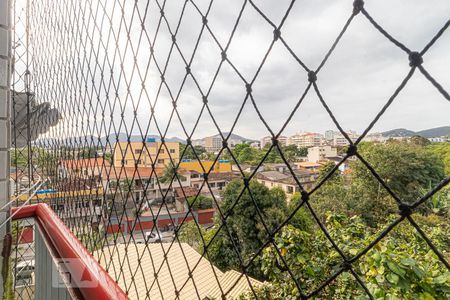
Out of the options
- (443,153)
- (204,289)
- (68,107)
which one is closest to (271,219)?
(204,289)

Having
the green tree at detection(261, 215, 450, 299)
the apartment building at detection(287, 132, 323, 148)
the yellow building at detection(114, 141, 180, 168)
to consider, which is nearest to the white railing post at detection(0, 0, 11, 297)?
the yellow building at detection(114, 141, 180, 168)

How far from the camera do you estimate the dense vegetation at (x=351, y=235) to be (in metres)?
1.01

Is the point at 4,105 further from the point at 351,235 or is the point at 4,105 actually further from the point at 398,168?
the point at 398,168

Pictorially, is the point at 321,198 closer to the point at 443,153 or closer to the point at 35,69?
the point at 443,153

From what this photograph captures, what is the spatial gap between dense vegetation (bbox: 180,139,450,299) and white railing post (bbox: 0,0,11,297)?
62cm

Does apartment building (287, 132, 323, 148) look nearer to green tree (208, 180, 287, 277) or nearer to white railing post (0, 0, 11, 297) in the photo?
green tree (208, 180, 287, 277)

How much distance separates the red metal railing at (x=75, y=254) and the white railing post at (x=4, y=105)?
0.15 metres

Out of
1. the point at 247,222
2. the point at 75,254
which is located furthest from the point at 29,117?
the point at 247,222

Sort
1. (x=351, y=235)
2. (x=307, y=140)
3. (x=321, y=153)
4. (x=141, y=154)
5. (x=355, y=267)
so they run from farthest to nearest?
(x=307, y=140)
(x=321, y=153)
(x=351, y=235)
(x=355, y=267)
(x=141, y=154)

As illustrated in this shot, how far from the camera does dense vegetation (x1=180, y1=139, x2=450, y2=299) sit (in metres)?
1.01

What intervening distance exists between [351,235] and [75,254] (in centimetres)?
196

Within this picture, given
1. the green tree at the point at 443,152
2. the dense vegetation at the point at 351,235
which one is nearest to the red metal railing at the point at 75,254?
the dense vegetation at the point at 351,235

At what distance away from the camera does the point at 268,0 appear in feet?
2.38

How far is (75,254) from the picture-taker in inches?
28.2
